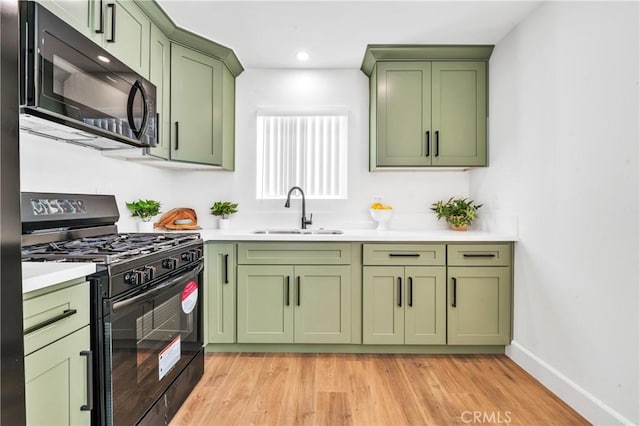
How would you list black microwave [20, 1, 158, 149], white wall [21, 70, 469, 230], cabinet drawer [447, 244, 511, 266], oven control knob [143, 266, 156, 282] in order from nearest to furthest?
black microwave [20, 1, 158, 149] < oven control knob [143, 266, 156, 282] < cabinet drawer [447, 244, 511, 266] < white wall [21, 70, 469, 230]

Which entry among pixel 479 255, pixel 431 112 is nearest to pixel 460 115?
pixel 431 112

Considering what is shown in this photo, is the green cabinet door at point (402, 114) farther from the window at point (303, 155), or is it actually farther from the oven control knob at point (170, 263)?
the oven control knob at point (170, 263)

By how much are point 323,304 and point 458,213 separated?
1.41 metres

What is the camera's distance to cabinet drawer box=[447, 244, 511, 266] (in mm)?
2475

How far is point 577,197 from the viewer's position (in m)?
1.85

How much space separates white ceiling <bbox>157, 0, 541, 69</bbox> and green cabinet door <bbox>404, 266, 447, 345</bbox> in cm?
175

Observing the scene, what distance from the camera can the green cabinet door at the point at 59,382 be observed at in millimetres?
998

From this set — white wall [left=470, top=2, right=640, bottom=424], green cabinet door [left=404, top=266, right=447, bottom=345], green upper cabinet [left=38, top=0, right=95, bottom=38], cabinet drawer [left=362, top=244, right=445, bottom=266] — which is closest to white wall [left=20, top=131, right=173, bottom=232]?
green upper cabinet [left=38, top=0, right=95, bottom=38]

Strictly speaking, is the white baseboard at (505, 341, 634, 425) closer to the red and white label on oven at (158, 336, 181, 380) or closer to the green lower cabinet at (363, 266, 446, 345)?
the green lower cabinet at (363, 266, 446, 345)

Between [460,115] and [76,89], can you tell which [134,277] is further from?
[460,115]

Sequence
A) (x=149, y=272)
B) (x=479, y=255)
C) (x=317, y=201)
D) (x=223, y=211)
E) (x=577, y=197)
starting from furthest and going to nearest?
(x=317, y=201) < (x=223, y=211) < (x=479, y=255) < (x=577, y=197) < (x=149, y=272)

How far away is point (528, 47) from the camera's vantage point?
2.30 m

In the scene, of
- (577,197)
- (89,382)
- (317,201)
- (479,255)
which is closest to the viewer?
(89,382)

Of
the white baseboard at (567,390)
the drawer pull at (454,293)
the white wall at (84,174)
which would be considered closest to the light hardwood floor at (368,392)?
the white baseboard at (567,390)
